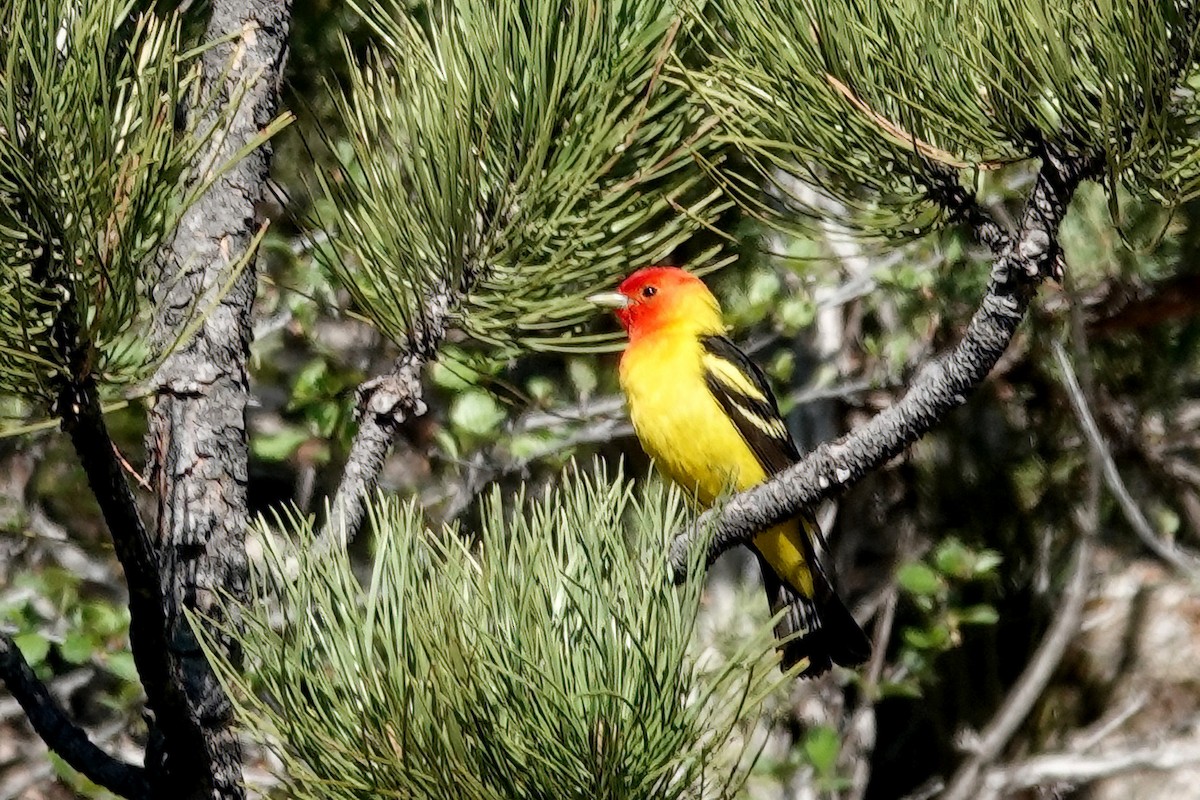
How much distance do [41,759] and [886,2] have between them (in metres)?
3.54

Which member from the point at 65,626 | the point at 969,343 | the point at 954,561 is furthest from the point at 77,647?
the point at 969,343

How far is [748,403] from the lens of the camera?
315cm

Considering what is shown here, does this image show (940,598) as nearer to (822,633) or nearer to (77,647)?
(822,633)

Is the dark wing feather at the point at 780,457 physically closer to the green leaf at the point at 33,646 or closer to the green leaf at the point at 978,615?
the green leaf at the point at 978,615

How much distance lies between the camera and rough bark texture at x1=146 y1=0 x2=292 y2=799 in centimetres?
138

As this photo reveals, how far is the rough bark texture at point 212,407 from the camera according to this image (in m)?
1.38

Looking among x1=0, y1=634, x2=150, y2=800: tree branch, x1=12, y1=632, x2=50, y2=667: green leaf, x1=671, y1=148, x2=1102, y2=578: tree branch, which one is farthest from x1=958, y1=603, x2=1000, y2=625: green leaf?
x1=0, y1=634, x2=150, y2=800: tree branch

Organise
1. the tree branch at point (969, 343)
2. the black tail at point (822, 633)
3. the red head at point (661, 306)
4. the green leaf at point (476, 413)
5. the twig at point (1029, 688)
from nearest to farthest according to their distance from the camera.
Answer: the tree branch at point (969, 343)
the black tail at point (822, 633)
the red head at point (661, 306)
the green leaf at point (476, 413)
the twig at point (1029, 688)

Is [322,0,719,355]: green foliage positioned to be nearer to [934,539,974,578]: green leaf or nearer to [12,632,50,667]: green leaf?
[12,632,50,667]: green leaf

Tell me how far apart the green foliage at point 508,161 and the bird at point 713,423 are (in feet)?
3.97

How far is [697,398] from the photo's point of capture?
10.1 ft

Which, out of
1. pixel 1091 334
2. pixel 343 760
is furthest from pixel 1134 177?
pixel 1091 334

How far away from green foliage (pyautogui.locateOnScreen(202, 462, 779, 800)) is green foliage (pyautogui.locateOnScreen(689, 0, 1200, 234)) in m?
0.47

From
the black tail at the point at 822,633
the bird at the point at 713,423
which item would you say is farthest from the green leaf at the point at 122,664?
the black tail at the point at 822,633
